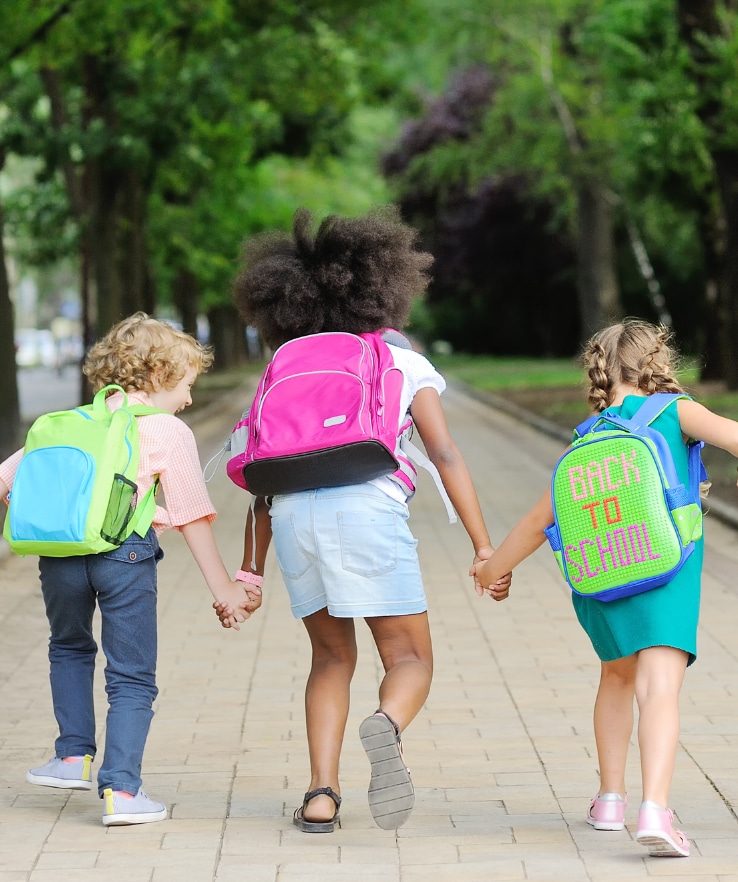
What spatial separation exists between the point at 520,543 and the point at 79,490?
4.07 feet

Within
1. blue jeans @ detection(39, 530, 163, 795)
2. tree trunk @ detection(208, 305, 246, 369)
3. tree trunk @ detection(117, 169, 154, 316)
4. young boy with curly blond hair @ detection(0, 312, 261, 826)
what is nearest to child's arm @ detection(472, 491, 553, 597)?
young boy with curly blond hair @ detection(0, 312, 261, 826)

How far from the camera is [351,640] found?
4.31 meters

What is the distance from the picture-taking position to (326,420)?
3.99m

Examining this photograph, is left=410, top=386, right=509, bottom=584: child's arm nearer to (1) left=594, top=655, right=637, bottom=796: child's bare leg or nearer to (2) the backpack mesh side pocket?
(1) left=594, top=655, right=637, bottom=796: child's bare leg

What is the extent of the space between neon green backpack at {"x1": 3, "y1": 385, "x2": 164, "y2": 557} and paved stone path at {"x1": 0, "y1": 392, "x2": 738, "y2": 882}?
85 cm

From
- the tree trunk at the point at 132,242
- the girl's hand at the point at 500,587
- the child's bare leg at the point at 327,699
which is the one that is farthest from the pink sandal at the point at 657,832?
the tree trunk at the point at 132,242

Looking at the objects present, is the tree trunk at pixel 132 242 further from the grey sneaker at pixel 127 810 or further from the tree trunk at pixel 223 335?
the grey sneaker at pixel 127 810

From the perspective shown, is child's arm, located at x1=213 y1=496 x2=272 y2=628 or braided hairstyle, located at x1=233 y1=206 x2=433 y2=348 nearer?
braided hairstyle, located at x1=233 y1=206 x2=433 y2=348

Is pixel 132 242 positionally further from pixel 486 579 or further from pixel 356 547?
pixel 356 547

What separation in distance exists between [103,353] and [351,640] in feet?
3.68

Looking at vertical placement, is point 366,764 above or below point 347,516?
below

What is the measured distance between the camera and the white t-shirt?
411cm

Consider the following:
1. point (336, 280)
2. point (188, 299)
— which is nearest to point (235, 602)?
point (336, 280)

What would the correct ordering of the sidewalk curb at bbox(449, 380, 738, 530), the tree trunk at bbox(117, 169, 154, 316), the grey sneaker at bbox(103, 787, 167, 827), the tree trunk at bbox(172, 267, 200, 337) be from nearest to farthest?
1. the grey sneaker at bbox(103, 787, 167, 827)
2. the sidewalk curb at bbox(449, 380, 738, 530)
3. the tree trunk at bbox(117, 169, 154, 316)
4. the tree trunk at bbox(172, 267, 200, 337)
